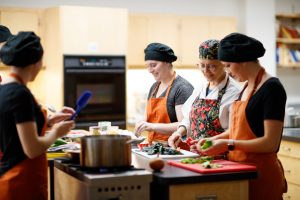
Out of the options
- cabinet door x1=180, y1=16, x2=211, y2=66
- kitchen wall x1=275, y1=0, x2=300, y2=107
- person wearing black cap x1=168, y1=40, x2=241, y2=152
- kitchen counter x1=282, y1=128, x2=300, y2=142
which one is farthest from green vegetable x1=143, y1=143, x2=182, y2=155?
kitchen wall x1=275, y1=0, x2=300, y2=107

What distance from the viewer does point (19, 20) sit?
632 centimetres

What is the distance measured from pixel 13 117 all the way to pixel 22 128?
0.37ft

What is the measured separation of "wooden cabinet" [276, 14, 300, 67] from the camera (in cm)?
793

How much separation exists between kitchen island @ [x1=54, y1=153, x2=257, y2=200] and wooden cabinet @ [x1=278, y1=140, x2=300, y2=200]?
2297 millimetres

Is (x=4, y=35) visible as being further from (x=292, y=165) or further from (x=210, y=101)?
(x=292, y=165)

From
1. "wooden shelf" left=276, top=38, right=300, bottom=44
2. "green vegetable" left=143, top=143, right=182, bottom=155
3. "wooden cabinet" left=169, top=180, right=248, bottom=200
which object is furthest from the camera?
"wooden shelf" left=276, top=38, right=300, bottom=44

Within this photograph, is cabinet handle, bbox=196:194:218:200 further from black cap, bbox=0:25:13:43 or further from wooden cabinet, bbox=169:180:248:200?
black cap, bbox=0:25:13:43

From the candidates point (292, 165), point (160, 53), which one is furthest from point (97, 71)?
point (292, 165)

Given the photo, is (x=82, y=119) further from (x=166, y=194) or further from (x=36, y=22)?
(x=166, y=194)

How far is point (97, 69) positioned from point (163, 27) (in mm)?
1205

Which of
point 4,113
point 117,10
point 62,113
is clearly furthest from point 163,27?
point 4,113

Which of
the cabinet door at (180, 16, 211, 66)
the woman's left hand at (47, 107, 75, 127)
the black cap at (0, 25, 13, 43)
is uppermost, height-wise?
the cabinet door at (180, 16, 211, 66)

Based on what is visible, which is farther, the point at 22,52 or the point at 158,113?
the point at 158,113

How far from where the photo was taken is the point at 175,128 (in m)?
3.93
